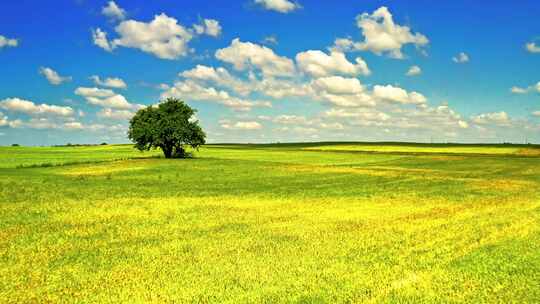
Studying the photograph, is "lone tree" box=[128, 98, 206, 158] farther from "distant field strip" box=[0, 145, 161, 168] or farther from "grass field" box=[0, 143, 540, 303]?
"grass field" box=[0, 143, 540, 303]

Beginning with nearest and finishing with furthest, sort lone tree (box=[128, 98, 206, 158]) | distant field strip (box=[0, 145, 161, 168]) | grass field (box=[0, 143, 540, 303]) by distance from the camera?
1. grass field (box=[0, 143, 540, 303])
2. distant field strip (box=[0, 145, 161, 168])
3. lone tree (box=[128, 98, 206, 158])

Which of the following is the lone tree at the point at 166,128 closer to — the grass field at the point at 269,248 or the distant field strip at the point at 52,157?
the distant field strip at the point at 52,157

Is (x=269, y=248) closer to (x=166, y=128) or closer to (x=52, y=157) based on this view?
(x=166, y=128)

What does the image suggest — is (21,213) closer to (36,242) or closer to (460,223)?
(36,242)

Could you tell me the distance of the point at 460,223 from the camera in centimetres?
1995

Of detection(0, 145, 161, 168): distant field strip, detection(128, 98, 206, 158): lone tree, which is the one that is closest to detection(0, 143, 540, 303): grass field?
detection(0, 145, 161, 168): distant field strip

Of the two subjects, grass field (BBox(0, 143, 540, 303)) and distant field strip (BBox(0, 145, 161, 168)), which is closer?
grass field (BBox(0, 143, 540, 303))

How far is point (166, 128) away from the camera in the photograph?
75875 mm

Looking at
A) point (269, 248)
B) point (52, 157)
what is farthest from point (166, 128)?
point (269, 248)

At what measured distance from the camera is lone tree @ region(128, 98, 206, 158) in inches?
3009

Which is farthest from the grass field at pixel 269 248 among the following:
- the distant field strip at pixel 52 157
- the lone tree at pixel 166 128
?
the lone tree at pixel 166 128

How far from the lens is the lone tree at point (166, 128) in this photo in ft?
251

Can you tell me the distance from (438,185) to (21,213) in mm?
31218

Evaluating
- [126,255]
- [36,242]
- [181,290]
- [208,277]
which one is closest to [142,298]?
[181,290]
